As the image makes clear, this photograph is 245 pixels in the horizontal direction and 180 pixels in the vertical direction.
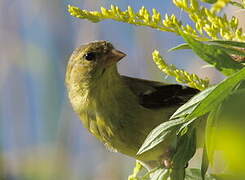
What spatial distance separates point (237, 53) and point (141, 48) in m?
1.95

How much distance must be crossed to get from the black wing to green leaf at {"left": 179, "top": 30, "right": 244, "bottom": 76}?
951 millimetres

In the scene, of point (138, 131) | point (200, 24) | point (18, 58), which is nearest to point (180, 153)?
point (200, 24)

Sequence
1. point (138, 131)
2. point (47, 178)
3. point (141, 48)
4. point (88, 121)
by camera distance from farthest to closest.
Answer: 1. point (141, 48)
2. point (47, 178)
3. point (88, 121)
4. point (138, 131)

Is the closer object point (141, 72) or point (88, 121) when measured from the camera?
point (88, 121)

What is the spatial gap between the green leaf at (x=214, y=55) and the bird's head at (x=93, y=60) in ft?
4.35

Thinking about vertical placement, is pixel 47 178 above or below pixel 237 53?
below

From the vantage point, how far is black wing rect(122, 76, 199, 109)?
174cm

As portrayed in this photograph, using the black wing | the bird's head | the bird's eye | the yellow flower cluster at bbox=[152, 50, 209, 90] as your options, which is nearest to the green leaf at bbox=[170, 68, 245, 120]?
the yellow flower cluster at bbox=[152, 50, 209, 90]

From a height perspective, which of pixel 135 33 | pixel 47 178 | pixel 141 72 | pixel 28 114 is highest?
pixel 135 33

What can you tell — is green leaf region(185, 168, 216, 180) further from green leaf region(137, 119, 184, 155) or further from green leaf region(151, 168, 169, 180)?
green leaf region(137, 119, 184, 155)

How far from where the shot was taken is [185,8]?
0.85 metres

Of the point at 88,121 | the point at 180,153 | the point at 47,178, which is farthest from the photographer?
the point at 47,178

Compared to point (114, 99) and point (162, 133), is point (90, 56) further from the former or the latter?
point (162, 133)

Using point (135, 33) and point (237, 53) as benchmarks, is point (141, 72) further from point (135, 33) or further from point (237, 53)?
point (237, 53)
